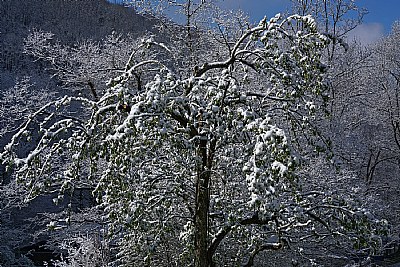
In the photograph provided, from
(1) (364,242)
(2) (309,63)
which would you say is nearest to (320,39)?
(2) (309,63)

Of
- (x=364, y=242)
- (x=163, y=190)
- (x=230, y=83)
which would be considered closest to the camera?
(x=230, y=83)

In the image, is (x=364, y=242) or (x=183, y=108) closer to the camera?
(x=183, y=108)

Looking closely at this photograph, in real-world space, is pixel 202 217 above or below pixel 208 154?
below

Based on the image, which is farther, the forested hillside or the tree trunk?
the tree trunk

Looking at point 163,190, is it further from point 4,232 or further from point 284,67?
point 4,232

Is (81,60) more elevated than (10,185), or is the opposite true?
(81,60)

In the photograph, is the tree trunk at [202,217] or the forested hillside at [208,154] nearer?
the forested hillside at [208,154]

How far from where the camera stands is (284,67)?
3.40 meters

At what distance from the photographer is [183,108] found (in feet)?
11.5

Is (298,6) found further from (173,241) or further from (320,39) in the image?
(320,39)

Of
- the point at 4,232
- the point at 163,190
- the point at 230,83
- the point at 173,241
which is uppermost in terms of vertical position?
the point at 230,83

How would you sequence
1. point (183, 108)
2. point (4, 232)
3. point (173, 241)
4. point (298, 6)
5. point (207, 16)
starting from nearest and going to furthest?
point (183, 108)
point (173, 241)
point (207, 16)
point (4, 232)
point (298, 6)

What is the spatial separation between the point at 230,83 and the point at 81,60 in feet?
30.1

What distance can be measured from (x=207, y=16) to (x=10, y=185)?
20.7 ft
